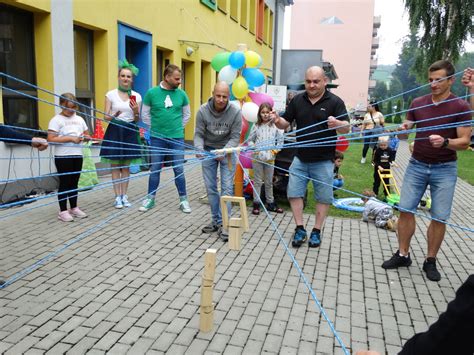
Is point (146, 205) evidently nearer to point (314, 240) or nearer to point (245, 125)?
point (245, 125)

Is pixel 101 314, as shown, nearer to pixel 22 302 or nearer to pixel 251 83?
pixel 22 302

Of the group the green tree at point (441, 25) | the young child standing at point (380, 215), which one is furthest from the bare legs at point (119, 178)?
the green tree at point (441, 25)

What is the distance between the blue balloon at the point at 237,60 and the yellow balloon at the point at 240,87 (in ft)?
0.60

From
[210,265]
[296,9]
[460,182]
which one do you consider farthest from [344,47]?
[210,265]

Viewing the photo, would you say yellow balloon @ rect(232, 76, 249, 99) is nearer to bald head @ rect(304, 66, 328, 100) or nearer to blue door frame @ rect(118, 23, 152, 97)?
bald head @ rect(304, 66, 328, 100)

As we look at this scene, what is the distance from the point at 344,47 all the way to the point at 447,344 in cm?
5901

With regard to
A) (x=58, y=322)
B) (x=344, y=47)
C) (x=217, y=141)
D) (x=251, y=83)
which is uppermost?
(x=344, y=47)

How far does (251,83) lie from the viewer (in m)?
7.15

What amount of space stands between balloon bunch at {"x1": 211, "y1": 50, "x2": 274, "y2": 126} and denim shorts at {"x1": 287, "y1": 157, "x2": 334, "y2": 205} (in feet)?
5.79

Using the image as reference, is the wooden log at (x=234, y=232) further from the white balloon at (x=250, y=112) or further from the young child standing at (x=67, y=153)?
the white balloon at (x=250, y=112)

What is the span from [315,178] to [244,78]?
2.59 m

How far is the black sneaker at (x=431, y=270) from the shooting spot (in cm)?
431

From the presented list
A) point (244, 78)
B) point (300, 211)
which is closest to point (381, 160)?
point (244, 78)

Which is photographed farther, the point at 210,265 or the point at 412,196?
the point at 412,196
